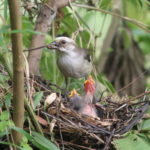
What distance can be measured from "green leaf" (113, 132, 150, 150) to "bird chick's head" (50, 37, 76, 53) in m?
1.48

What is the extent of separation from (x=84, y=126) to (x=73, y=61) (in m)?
1.67

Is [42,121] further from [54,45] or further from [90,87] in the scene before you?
[54,45]

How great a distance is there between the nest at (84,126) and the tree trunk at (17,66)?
515 millimetres

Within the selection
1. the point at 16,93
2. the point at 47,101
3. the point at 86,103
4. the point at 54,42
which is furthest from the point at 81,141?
the point at 54,42

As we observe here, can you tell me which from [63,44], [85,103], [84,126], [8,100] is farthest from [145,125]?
[63,44]

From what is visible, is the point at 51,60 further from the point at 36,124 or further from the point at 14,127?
the point at 14,127

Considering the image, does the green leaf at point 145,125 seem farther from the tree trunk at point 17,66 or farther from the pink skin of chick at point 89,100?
the tree trunk at point 17,66

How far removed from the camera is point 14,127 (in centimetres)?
272

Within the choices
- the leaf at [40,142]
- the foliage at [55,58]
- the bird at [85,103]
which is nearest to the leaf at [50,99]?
the foliage at [55,58]

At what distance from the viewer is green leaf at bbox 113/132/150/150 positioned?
130 inches

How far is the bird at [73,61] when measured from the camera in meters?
4.96

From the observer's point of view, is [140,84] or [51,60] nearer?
[51,60]

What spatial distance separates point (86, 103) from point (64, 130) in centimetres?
72

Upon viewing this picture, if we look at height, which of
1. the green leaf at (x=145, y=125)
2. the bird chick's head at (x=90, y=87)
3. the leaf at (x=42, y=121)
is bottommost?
the green leaf at (x=145, y=125)
